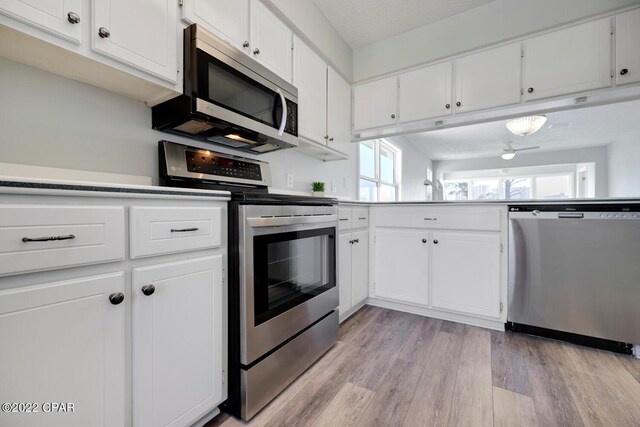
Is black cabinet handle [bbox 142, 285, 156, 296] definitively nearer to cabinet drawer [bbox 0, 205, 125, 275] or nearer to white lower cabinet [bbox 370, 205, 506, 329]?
cabinet drawer [bbox 0, 205, 125, 275]

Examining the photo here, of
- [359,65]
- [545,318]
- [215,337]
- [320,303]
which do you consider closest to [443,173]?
[359,65]

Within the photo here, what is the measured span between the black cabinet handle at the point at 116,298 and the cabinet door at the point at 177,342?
0.13 feet

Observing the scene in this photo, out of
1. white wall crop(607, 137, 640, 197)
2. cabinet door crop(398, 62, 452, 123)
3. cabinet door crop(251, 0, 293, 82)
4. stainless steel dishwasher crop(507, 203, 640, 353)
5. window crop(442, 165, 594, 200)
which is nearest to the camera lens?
cabinet door crop(251, 0, 293, 82)

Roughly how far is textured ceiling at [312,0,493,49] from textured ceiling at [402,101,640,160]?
2198 mm

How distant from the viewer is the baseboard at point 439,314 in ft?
6.96

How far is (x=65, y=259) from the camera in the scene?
0.72 meters

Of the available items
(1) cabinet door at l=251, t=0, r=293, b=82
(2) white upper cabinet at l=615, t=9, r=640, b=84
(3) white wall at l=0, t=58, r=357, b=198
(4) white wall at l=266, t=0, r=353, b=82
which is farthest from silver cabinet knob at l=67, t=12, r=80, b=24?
(2) white upper cabinet at l=615, t=9, r=640, b=84

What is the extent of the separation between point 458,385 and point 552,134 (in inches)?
210

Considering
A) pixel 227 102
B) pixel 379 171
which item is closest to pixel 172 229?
pixel 227 102

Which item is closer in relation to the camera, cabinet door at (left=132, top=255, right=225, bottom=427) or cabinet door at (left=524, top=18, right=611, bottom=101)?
cabinet door at (left=132, top=255, right=225, bottom=427)

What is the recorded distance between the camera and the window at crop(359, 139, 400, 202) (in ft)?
12.1

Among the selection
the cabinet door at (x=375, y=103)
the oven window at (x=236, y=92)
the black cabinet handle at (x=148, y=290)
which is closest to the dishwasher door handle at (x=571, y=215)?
the cabinet door at (x=375, y=103)

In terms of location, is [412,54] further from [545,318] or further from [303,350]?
[303,350]

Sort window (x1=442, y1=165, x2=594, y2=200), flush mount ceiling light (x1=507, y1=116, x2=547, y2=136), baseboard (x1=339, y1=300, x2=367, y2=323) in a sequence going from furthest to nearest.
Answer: window (x1=442, y1=165, x2=594, y2=200)
flush mount ceiling light (x1=507, y1=116, x2=547, y2=136)
baseboard (x1=339, y1=300, x2=367, y2=323)
